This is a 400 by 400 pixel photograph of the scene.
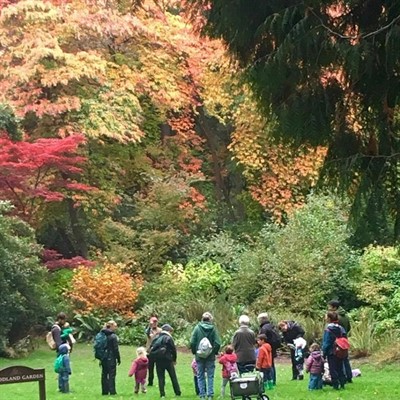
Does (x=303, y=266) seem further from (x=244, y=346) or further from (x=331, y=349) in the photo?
(x=244, y=346)

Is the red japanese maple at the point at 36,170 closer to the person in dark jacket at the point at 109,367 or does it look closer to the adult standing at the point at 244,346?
the person in dark jacket at the point at 109,367

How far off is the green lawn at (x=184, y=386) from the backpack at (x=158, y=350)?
676 millimetres

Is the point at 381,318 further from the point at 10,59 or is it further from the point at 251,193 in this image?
the point at 10,59

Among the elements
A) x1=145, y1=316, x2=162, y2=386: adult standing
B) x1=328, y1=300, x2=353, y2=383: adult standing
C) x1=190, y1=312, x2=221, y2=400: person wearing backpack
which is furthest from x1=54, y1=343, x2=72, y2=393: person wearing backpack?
x1=328, y1=300, x2=353, y2=383: adult standing

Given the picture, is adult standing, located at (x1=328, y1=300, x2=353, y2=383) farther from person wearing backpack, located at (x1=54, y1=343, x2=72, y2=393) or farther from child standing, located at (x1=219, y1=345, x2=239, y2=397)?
person wearing backpack, located at (x1=54, y1=343, x2=72, y2=393)

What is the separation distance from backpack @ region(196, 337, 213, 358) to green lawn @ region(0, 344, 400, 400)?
1074 mm

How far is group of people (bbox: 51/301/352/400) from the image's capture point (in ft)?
41.8

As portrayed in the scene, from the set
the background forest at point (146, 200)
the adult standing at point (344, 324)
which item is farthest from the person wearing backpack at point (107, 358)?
the background forest at point (146, 200)

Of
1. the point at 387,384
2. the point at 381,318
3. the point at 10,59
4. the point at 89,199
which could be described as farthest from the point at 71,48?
the point at 387,384

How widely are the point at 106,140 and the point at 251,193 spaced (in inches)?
239

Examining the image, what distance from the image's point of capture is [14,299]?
21391 mm

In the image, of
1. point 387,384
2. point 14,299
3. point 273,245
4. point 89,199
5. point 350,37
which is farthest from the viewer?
point 89,199

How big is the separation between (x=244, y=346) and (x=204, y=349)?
792 millimetres

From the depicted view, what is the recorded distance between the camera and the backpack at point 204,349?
12.5 m
